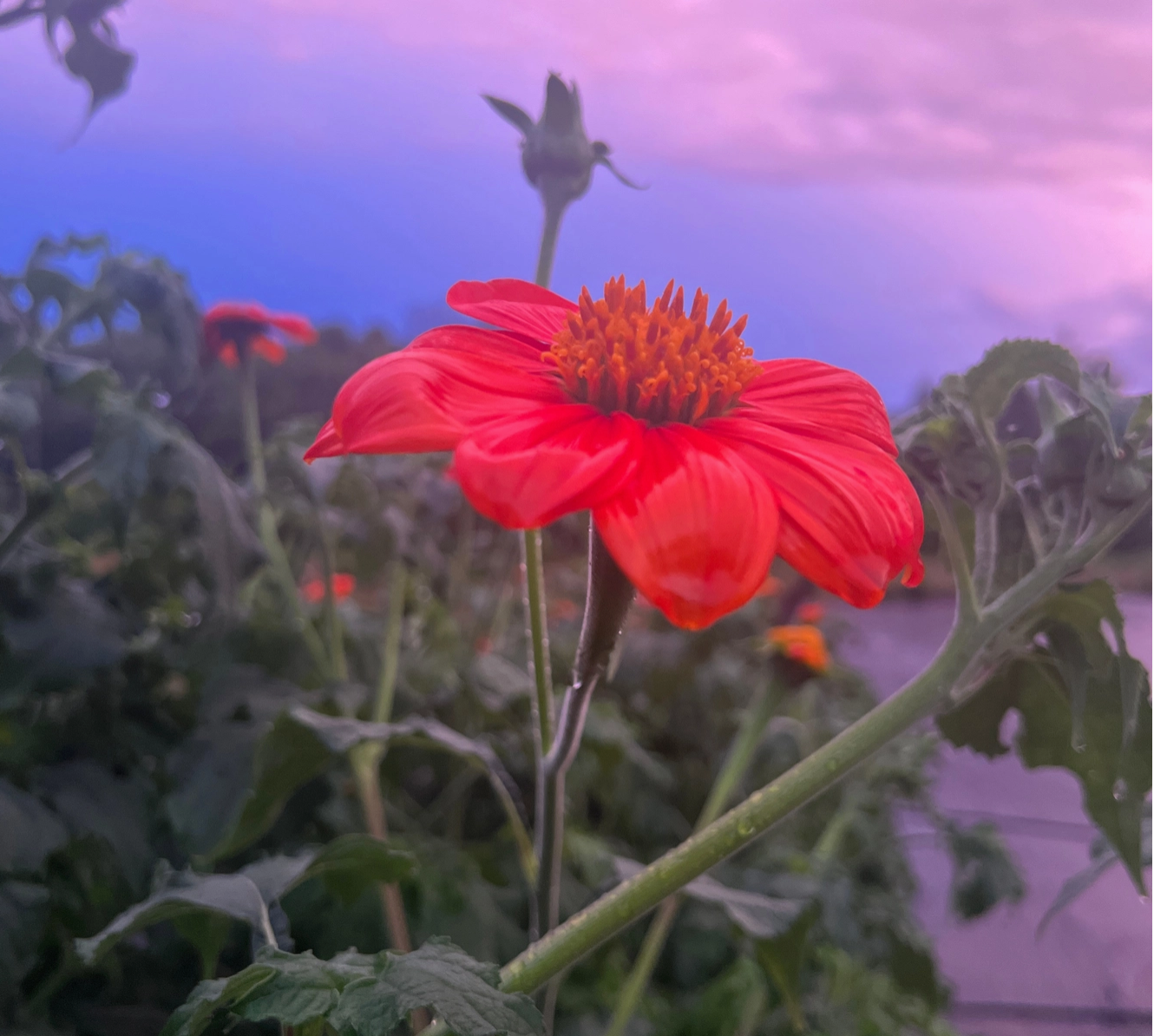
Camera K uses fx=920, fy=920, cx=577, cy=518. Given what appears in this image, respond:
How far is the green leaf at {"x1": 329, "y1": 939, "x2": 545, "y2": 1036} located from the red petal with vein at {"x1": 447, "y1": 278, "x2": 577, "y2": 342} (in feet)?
0.48

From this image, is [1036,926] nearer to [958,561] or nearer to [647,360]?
[958,561]

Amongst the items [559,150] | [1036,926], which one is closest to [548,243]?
[559,150]

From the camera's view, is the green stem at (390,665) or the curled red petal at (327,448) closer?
the curled red petal at (327,448)

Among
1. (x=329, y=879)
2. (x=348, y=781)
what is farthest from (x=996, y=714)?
(x=348, y=781)

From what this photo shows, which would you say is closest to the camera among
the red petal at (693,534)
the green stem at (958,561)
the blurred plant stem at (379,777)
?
the red petal at (693,534)

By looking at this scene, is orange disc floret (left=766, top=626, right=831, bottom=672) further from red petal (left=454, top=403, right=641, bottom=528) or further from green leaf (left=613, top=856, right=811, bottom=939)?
red petal (left=454, top=403, right=641, bottom=528)

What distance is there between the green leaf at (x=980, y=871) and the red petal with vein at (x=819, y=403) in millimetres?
561

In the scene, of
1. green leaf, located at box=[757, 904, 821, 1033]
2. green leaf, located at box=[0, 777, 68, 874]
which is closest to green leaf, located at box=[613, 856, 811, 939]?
green leaf, located at box=[757, 904, 821, 1033]

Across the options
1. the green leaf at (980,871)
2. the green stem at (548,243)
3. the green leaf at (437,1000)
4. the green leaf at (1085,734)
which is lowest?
the green leaf at (980,871)

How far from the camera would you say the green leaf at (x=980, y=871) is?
0.67 metres

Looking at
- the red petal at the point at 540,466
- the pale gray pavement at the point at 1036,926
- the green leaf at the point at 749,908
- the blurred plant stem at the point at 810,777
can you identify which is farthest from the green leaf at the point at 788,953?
the pale gray pavement at the point at 1036,926

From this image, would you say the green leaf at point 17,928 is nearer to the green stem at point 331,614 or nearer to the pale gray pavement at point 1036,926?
the green stem at point 331,614

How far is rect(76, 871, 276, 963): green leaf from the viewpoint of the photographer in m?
0.23

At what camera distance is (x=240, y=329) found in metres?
0.63
